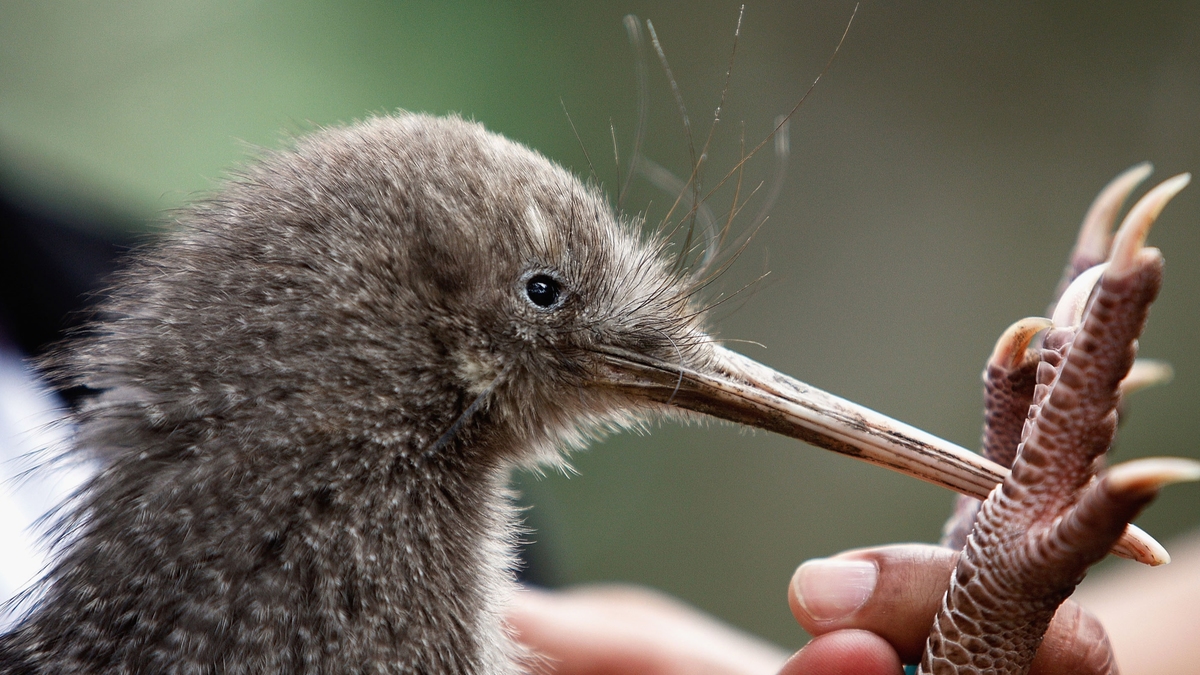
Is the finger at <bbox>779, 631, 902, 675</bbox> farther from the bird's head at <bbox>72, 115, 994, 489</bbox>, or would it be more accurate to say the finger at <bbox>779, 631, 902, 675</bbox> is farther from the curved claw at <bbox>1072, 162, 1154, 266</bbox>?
the curved claw at <bbox>1072, 162, 1154, 266</bbox>

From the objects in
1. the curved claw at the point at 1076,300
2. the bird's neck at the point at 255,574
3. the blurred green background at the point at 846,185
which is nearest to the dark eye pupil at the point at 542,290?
the bird's neck at the point at 255,574

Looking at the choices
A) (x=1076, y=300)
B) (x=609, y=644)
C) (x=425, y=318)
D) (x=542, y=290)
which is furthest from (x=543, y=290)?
(x=609, y=644)

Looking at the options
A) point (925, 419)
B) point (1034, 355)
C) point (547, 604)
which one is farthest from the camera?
point (925, 419)

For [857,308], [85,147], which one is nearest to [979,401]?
[857,308]

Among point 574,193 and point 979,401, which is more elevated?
point 979,401

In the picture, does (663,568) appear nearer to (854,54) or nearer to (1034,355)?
(854,54)

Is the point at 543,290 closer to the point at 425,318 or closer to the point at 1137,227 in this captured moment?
the point at 425,318

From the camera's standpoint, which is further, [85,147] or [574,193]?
[85,147]

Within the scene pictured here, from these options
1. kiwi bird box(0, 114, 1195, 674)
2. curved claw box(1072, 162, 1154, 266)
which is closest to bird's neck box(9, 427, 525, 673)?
kiwi bird box(0, 114, 1195, 674)
